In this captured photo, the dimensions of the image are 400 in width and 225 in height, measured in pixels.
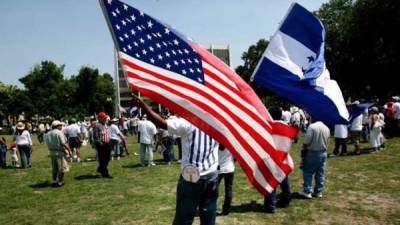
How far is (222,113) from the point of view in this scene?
420cm

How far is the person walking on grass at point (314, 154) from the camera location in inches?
358

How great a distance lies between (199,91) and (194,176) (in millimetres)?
1125

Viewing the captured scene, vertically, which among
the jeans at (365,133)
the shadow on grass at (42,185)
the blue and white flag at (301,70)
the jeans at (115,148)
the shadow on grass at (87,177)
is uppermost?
the blue and white flag at (301,70)

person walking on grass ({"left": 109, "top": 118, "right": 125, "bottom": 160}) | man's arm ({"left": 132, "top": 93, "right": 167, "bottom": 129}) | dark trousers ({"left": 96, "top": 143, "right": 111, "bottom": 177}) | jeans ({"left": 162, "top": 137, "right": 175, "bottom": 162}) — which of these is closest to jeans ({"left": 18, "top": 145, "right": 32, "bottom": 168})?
person walking on grass ({"left": 109, "top": 118, "right": 125, "bottom": 160})

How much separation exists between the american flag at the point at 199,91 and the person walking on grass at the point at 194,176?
24.3 inches

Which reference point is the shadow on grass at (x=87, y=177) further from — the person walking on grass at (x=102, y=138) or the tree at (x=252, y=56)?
the tree at (x=252, y=56)

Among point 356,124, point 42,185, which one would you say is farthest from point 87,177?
point 356,124

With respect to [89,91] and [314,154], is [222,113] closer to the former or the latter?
[314,154]

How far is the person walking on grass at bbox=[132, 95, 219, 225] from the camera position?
476 cm

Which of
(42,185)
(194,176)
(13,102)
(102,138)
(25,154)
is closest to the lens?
(194,176)

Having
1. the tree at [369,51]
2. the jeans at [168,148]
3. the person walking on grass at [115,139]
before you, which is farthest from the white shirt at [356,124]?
the tree at [369,51]

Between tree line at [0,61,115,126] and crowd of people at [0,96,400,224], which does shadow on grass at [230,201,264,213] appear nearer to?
crowd of people at [0,96,400,224]

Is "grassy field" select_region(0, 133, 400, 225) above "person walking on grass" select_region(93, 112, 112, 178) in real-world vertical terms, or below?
below

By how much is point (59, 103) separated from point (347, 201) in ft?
208
